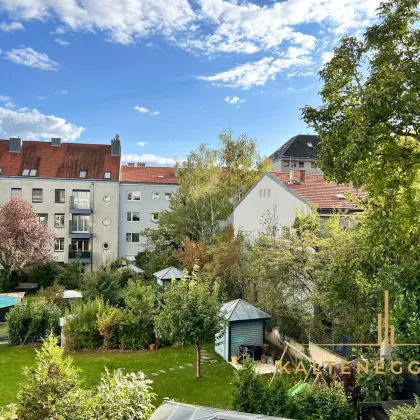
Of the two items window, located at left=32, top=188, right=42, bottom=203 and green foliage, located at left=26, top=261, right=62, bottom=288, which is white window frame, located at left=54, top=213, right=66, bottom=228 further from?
green foliage, located at left=26, top=261, right=62, bottom=288

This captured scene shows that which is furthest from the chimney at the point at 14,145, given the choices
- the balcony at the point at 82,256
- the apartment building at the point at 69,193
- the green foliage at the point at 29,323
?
the green foliage at the point at 29,323

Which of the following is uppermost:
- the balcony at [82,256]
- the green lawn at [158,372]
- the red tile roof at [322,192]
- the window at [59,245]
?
the red tile roof at [322,192]

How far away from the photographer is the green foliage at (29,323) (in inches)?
703

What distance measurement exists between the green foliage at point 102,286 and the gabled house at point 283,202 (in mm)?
8825

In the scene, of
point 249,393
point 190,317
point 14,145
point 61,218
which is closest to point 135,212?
point 61,218

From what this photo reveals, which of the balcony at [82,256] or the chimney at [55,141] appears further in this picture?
the chimney at [55,141]

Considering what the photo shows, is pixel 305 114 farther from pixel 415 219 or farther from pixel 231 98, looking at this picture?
pixel 231 98

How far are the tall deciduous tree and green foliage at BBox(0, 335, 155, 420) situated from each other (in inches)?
906

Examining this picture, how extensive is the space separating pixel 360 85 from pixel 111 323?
14.1m

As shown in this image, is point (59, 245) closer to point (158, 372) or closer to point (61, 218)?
point (61, 218)

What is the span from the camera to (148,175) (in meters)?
41.6

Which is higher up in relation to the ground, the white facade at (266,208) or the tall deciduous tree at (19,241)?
the white facade at (266,208)

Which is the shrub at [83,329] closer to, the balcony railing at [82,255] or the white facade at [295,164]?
the balcony railing at [82,255]

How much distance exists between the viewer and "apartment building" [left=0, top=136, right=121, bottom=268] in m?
37.6
